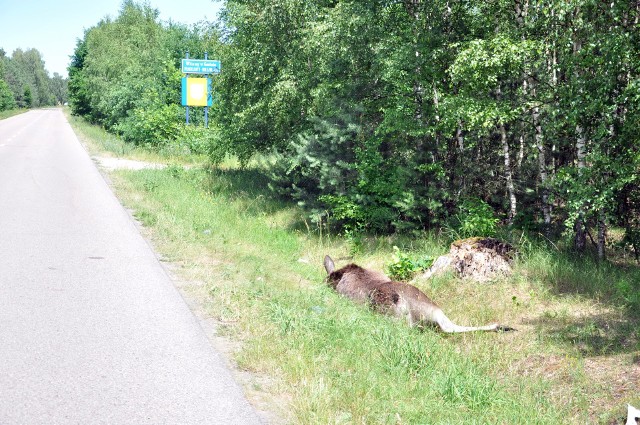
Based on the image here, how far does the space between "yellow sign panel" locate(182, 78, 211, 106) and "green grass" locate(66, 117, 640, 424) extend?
20979mm

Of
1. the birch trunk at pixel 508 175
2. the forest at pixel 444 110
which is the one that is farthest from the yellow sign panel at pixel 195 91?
the birch trunk at pixel 508 175

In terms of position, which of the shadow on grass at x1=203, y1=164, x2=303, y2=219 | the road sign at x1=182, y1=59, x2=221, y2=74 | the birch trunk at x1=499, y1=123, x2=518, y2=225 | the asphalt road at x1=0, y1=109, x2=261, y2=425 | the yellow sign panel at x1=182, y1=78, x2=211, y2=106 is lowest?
the shadow on grass at x1=203, y1=164, x2=303, y2=219

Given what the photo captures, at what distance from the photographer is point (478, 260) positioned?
10297 millimetres

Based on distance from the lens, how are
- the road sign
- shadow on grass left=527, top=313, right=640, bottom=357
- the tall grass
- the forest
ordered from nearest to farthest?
the tall grass
shadow on grass left=527, top=313, right=640, bottom=357
the forest
the road sign

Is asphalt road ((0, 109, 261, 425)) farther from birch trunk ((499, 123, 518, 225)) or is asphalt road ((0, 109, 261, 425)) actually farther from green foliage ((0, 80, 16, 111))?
green foliage ((0, 80, 16, 111))

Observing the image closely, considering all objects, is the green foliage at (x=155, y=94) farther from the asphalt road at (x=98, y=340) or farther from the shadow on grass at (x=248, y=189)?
the asphalt road at (x=98, y=340)

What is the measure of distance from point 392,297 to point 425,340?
5.23ft

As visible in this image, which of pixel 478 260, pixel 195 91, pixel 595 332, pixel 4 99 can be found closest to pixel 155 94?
pixel 195 91

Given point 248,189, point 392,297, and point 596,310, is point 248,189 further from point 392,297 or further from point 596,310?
point 596,310

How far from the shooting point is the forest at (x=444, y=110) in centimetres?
928

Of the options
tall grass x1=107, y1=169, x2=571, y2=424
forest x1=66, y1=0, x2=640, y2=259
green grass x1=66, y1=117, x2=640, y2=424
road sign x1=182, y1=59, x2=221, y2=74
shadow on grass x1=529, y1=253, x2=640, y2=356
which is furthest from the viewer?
road sign x1=182, y1=59, x2=221, y2=74

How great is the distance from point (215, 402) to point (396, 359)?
1883mm

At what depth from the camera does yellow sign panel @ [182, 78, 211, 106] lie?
33.1 metres

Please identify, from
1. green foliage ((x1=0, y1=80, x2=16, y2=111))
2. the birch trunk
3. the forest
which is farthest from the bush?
green foliage ((x1=0, y1=80, x2=16, y2=111))
